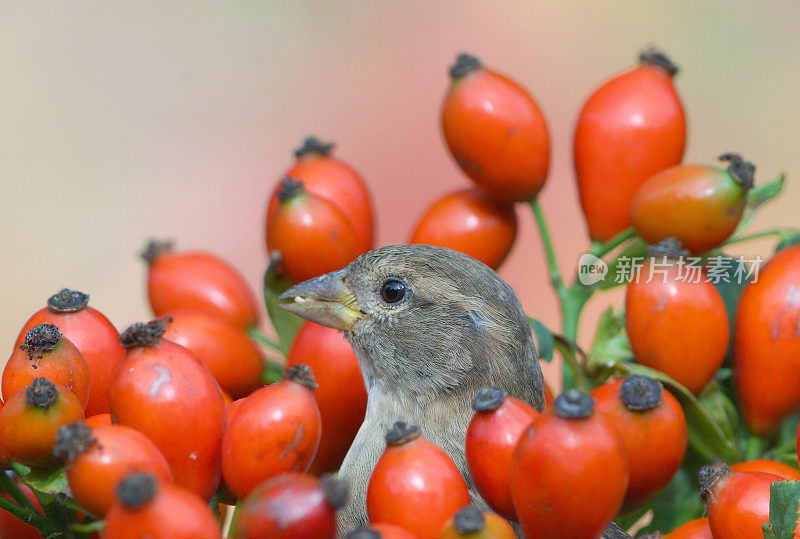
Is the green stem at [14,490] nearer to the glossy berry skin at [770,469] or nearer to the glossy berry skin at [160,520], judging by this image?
the glossy berry skin at [160,520]

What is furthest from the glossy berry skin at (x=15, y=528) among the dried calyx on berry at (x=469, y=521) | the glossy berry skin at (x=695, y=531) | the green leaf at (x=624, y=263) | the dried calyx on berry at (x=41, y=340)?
the green leaf at (x=624, y=263)

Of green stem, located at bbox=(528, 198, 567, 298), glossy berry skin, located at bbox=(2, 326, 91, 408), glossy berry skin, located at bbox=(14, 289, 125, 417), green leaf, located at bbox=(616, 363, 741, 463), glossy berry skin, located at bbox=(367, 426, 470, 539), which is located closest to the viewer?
glossy berry skin, located at bbox=(367, 426, 470, 539)

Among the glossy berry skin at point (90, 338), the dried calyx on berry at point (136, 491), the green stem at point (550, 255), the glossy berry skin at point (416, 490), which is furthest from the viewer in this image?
the green stem at point (550, 255)

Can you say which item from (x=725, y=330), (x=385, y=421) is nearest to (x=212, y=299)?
(x=385, y=421)

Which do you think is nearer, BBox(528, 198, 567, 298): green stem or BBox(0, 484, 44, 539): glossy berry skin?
BBox(0, 484, 44, 539): glossy berry skin

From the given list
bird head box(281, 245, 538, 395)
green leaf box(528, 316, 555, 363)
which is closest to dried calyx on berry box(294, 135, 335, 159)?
bird head box(281, 245, 538, 395)

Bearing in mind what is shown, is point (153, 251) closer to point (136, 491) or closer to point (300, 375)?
point (300, 375)

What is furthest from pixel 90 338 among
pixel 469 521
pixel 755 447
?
pixel 755 447

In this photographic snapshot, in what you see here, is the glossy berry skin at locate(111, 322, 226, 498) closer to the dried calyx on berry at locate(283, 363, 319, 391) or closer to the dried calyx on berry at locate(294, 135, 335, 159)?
the dried calyx on berry at locate(283, 363, 319, 391)
